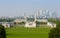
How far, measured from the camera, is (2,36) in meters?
9.30

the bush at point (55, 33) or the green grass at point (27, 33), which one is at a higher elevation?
the bush at point (55, 33)

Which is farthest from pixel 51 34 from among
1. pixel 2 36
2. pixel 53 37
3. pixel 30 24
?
pixel 30 24

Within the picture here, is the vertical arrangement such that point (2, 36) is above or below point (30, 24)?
above

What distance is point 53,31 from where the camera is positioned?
8.84 metres

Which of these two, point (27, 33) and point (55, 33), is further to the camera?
point (27, 33)

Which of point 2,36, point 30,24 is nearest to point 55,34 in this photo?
point 2,36

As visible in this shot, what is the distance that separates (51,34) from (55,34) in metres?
0.22

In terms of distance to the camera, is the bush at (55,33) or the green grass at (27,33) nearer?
the bush at (55,33)

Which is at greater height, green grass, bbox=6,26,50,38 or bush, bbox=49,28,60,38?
bush, bbox=49,28,60,38

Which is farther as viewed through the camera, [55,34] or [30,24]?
[30,24]

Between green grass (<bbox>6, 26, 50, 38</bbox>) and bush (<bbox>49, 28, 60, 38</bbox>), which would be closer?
bush (<bbox>49, 28, 60, 38</bbox>)

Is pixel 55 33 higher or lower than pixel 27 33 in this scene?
higher

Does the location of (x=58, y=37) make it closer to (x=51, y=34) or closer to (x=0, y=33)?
(x=51, y=34)

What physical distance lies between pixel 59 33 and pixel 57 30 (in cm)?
15
